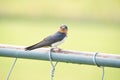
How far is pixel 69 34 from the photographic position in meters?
6.34

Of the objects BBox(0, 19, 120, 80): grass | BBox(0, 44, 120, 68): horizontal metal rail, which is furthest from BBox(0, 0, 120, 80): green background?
BBox(0, 44, 120, 68): horizontal metal rail

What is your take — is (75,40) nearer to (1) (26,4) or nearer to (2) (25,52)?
(1) (26,4)

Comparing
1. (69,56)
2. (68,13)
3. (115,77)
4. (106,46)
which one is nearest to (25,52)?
(69,56)

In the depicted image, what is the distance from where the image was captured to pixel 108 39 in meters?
6.03

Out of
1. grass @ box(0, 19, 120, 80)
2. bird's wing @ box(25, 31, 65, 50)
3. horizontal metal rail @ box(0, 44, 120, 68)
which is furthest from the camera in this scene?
grass @ box(0, 19, 120, 80)

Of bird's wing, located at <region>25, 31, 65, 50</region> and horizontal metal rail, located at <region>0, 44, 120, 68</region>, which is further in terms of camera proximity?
bird's wing, located at <region>25, 31, 65, 50</region>

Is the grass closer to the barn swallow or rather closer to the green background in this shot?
the green background

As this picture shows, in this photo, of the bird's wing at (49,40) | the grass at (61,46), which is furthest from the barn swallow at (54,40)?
the grass at (61,46)

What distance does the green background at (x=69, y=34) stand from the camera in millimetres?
4488

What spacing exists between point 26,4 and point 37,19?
23.9 inches

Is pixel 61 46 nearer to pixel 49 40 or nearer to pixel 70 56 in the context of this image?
pixel 49 40

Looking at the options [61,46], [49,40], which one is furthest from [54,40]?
[61,46]

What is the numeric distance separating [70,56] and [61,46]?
357cm

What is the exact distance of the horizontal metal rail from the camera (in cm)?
158
